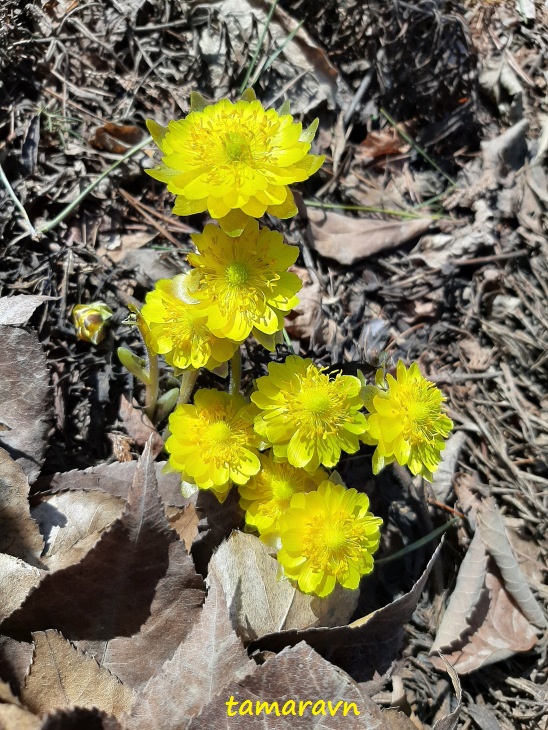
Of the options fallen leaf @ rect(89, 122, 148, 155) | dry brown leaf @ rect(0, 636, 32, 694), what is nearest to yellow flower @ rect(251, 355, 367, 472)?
dry brown leaf @ rect(0, 636, 32, 694)

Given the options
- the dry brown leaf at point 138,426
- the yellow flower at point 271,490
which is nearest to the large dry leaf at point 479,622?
the yellow flower at point 271,490

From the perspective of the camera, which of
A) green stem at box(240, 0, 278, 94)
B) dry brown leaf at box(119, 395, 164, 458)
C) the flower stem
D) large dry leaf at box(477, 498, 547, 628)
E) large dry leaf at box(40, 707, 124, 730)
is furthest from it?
green stem at box(240, 0, 278, 94)

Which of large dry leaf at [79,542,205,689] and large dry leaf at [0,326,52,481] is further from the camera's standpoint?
large dry leaf at [0,326,52,481]

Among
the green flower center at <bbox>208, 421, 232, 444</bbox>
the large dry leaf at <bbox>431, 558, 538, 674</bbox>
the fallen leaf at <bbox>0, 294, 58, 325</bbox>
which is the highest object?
the green flower center at <bbox>208, 421, 232, 444</bbox>

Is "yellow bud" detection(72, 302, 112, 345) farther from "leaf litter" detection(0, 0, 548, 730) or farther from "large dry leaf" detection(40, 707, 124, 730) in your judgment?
"large dry leaf" detection(40, 707, 124, 730)

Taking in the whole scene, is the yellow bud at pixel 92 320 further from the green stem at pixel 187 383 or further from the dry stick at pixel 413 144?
the dry stick at pixel 413 144

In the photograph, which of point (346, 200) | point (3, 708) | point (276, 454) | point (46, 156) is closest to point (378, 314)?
point (346, 200)
